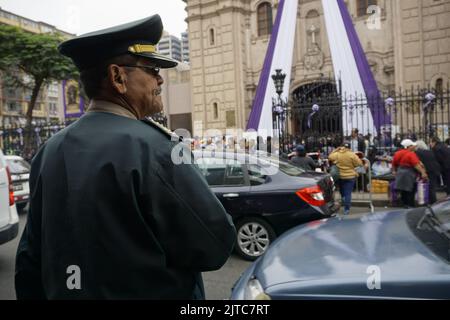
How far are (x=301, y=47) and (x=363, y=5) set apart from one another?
4230 mm

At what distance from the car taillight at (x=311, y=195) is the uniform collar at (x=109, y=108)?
4.44 metres

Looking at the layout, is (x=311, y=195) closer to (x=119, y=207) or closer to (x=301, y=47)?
(x=119, y=207)

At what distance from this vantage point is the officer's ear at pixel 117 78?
1.42 m

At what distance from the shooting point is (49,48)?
18.5 m

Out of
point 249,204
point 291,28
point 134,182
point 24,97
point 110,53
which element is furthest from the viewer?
point 24,97

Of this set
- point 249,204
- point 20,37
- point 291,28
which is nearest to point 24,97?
point 20,37

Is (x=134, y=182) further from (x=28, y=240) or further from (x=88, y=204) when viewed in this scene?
(x=28, y=240)

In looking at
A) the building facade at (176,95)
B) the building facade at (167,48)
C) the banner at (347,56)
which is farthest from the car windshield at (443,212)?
the building facade at (176,95)

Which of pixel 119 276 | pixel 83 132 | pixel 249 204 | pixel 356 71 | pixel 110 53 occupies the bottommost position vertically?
pixel 249 204

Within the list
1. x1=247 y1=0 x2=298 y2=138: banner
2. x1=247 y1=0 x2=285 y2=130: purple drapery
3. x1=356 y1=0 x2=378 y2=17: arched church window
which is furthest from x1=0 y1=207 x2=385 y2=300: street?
x1=356 y1=0 x2=378 y2=17: arched church window

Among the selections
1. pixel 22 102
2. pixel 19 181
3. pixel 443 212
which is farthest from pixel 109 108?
pixel 22 102

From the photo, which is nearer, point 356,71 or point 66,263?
point 66,263

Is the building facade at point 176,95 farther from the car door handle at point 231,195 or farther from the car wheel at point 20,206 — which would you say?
the car door handle at point 231,195
